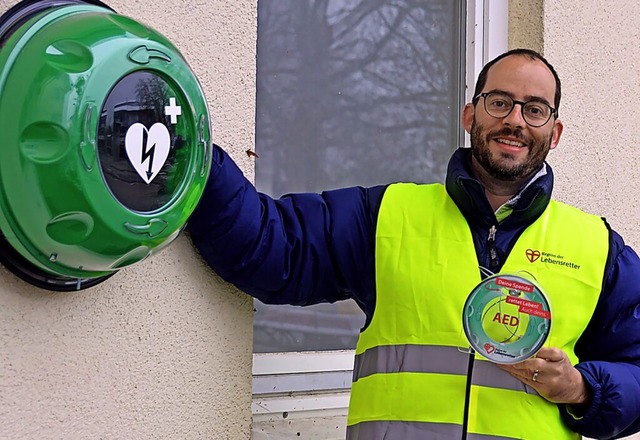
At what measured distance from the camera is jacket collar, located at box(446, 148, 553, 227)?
218cm

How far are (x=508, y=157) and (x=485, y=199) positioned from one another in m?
0.17

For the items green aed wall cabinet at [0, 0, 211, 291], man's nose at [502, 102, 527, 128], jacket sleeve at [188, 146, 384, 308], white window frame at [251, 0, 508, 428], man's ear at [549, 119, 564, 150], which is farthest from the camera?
white window frame at [251, 0, 508, 428]

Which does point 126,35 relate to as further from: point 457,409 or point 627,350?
point 627,350

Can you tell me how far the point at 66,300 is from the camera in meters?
1.73

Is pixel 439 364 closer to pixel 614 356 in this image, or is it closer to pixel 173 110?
pixel 614 356

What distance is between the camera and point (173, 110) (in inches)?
60.2

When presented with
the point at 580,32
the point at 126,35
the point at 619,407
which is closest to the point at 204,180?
the point at 126,35

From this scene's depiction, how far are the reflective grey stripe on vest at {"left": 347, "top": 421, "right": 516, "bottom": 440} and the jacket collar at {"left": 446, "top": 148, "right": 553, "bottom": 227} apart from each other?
0.53m

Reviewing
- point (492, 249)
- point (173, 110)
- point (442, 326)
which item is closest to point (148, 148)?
point (173, 110)

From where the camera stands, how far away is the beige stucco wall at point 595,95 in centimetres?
314

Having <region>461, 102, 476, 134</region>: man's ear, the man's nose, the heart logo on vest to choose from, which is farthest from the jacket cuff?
<region>461, 102, 476, 134</region>: man's ear

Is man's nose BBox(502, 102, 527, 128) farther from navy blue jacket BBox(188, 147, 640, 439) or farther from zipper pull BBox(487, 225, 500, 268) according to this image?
zipper pull BBox(487, 225, 500, 268)

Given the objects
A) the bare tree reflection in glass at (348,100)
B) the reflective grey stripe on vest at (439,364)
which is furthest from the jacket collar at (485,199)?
the bare tree reflection in glass at (348,100)

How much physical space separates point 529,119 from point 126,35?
4.05ft
